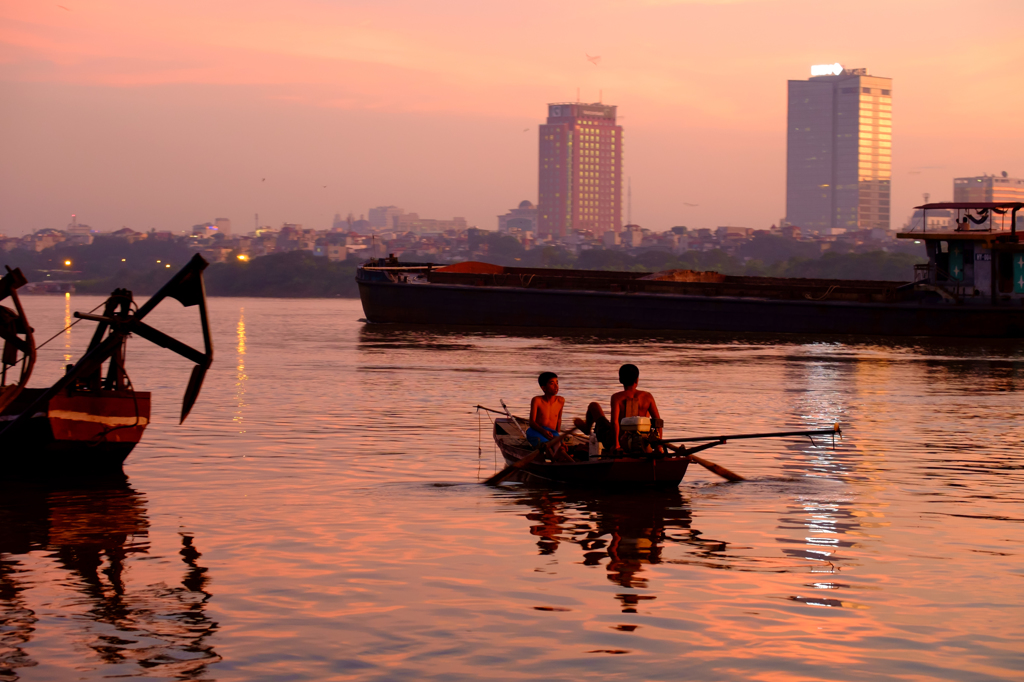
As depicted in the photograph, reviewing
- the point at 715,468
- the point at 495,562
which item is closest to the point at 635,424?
the point at 715,468

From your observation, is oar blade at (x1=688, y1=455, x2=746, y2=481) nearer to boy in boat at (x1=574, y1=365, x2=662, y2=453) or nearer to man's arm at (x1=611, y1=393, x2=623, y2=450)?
boy in boat at (x1=574, y1=365, x2=662, y2=453)

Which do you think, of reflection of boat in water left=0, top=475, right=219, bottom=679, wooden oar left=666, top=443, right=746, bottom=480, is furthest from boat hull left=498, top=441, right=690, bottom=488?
reflection of boat in water left=0, top=475, right=219, bottom=679

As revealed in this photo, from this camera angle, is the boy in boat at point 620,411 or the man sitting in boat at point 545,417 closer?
the boy in boat at point 620,411

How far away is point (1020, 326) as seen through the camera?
56.1 metres

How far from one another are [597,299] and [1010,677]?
57475mm

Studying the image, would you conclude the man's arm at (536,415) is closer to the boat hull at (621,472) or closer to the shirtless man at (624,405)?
the boat hull at (621,472)

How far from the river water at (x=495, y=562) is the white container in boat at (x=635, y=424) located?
0.93 meters

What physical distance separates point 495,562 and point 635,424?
436cm

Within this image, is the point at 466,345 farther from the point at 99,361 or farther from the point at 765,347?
the point at 99,361

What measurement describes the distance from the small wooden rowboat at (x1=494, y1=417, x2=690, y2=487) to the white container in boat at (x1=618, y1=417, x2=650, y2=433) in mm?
405

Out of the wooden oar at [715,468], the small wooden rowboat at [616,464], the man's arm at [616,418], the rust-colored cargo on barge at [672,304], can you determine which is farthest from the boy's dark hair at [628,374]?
the rust-colored cargo on barge at [672,304]

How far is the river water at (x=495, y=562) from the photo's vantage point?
29.7 ft

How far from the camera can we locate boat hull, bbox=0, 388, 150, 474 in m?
17.0

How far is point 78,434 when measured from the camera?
17.3 metres
